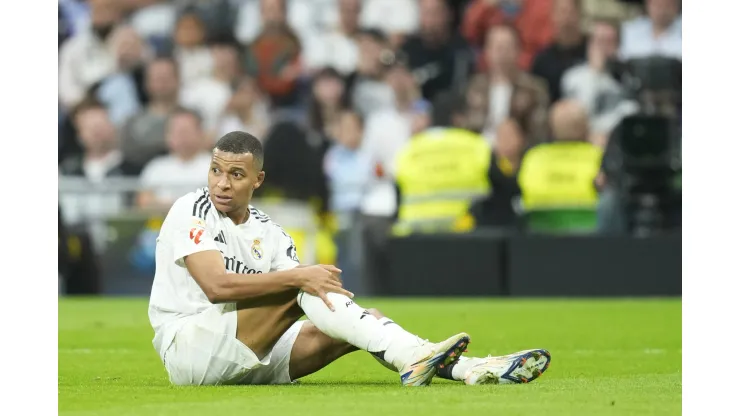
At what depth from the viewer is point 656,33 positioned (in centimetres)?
1734

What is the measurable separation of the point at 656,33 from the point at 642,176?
3.06 metres

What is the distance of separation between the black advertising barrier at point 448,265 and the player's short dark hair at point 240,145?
847 centimetres

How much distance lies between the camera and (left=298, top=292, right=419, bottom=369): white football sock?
21.2 feet

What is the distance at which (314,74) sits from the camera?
1886cm

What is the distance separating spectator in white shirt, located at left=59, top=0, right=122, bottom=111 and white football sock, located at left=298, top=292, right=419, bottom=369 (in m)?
13.2

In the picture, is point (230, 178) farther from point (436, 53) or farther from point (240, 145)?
point (436, 53)

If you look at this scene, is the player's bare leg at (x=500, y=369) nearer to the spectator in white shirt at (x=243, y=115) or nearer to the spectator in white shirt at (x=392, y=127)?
the spectator in white shirt at (x=392, y=127)

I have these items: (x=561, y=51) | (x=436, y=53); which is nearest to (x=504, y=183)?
(x=561, y=51)

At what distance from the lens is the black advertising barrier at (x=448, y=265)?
15.1 m

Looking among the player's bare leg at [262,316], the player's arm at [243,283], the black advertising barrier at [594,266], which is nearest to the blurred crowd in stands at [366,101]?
the black advertising barrier at [594,266]

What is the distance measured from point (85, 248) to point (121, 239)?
1.36 feet

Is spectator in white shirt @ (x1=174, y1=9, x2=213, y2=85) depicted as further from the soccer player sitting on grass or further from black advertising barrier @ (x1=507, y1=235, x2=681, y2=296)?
the soccer player sitting on grass
